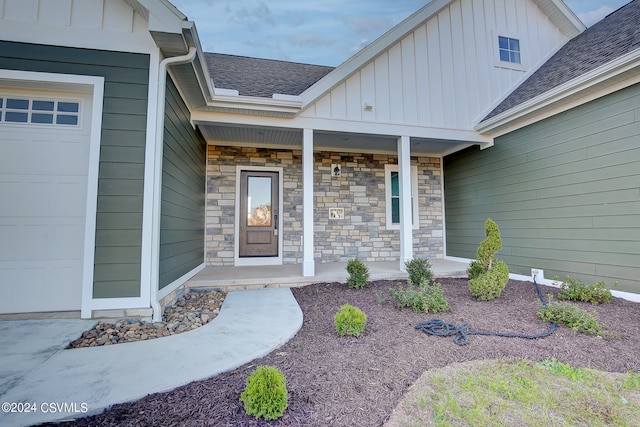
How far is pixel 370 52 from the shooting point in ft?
16.5

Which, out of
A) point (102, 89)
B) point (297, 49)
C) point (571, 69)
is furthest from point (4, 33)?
point (297, 49)

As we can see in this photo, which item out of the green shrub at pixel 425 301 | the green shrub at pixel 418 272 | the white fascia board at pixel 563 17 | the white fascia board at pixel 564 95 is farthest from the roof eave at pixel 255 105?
the white fascia board at pixel 563 17

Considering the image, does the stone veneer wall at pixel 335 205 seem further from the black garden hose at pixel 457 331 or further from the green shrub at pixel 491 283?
the black garden hose at pixel 457 331

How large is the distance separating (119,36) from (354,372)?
3823 mm

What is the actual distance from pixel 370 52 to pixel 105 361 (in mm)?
5336

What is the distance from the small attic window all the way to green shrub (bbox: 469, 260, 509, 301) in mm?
4779

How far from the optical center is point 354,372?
78.7 inches

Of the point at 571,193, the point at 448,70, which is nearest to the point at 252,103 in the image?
the point at 448,70

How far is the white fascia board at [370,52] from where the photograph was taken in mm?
4711

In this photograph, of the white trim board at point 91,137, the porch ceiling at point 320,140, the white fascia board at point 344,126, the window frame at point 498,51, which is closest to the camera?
the white trim board at point 91,137

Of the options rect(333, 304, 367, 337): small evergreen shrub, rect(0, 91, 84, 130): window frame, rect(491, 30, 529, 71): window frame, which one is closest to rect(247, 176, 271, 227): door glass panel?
rect(0, 91, 84, 130): window frame

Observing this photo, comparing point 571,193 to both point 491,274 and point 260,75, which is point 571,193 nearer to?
point 491,274

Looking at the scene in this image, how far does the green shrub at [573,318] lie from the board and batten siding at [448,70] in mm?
3597

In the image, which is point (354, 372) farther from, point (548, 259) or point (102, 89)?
point (548, 259)
